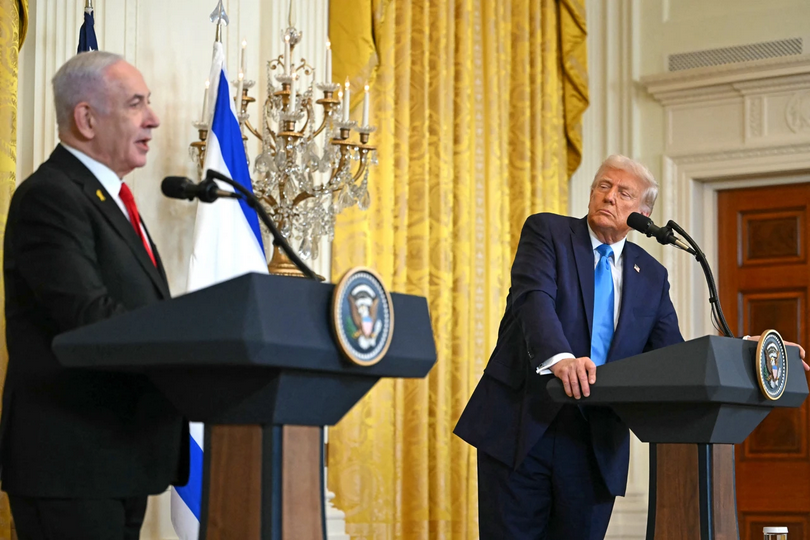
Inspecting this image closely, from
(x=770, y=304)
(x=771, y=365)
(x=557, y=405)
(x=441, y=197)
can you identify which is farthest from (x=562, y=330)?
(x=770, y=304)

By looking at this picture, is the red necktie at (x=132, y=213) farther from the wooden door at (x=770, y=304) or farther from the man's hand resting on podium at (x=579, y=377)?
the wooden door at (x=770, y=304)

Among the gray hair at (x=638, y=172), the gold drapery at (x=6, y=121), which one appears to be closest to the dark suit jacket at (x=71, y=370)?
the gold drapery at (x=6, y=121)

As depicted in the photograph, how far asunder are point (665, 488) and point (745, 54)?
4008 mm

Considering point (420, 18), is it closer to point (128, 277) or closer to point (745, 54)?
point (745, 54)

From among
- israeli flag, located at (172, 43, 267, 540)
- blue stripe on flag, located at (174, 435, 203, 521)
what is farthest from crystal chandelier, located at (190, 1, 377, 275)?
blue stripe on flag, located at (174, 435, 203, 521)

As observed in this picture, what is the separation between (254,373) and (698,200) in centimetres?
504

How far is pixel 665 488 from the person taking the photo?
8.91ft

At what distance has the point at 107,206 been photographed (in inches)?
75.5

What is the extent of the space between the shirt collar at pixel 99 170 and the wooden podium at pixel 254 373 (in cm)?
41

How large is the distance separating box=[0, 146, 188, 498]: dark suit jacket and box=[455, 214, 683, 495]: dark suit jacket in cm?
135

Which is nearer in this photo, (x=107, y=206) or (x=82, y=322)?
(x=82, y=322)

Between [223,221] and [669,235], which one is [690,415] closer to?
[669,235]

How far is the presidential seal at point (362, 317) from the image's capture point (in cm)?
171

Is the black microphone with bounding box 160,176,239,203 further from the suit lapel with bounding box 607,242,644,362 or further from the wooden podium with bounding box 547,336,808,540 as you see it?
the suit lapel with bounding box 607,242,644,362
